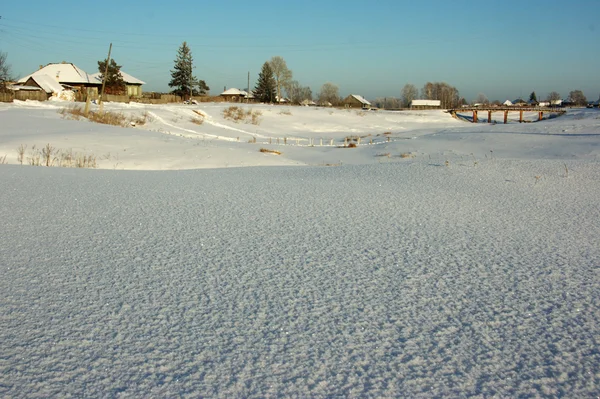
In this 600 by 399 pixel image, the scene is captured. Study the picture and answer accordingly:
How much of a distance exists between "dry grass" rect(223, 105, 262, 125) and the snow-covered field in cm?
3456

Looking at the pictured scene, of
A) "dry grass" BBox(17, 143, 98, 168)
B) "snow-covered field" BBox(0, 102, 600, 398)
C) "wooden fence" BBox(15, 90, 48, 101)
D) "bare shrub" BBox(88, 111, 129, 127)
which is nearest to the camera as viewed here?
"snow-covered field" BBox(0, 102, 600, 398)

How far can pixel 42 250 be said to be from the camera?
159 inches

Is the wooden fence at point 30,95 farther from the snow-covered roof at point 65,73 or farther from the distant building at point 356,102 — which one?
the distant building at point 356,102

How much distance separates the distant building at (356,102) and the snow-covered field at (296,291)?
98.8m

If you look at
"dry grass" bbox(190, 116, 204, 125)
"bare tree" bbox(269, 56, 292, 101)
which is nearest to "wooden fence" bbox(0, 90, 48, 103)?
"dry grass" bbox(190, 116, 204, 125)

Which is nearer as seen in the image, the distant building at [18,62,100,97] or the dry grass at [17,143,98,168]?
the dry grass at [17,143,98,168]

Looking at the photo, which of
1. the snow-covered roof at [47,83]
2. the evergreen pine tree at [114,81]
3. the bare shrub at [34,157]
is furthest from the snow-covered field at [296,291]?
the evergreen pine tree at [114,81]

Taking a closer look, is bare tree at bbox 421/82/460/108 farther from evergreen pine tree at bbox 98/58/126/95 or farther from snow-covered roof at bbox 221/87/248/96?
evergreen pine tree at bbox 98/58/126/95

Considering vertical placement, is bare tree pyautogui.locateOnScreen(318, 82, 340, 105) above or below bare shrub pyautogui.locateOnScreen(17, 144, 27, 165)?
above

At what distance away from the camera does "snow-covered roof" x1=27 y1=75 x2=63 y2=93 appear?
4947 centimetres

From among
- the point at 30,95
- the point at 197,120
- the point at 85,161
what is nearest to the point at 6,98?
the point at 30,95

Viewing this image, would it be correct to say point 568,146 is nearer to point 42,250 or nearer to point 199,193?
point 199,193

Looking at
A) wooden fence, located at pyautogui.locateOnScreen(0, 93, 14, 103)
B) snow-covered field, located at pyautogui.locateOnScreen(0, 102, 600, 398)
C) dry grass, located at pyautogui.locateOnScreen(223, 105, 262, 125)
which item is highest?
wooden fence, located at pyautogui.locateOnScreen(0, 93, 14, 103)

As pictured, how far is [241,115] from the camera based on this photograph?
4238cm
